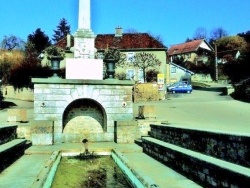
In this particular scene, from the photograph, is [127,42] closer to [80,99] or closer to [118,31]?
[118,31]

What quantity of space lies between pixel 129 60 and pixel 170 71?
12.1 m

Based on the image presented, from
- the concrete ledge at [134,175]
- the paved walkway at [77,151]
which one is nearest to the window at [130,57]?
the paved walkway at [77,151]

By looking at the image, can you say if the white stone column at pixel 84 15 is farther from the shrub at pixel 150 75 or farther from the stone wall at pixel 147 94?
the shrub at pixel 150 75

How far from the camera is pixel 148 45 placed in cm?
5334

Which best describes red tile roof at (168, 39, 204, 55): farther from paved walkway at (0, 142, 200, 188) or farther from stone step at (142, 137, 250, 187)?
stone step at (142, 137, 250, 187)

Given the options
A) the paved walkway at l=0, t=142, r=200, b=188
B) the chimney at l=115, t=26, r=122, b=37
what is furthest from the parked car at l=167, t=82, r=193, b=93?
the paved walkway at l=0, t=142, r=200, b=188

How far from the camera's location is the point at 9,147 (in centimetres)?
1016

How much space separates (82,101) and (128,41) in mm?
39325

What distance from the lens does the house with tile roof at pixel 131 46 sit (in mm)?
52344

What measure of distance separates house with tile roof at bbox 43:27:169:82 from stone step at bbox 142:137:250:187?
41198mm

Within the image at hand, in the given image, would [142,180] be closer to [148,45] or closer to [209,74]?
[148,45]

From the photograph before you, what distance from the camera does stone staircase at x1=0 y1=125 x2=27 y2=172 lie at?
30.6 ft

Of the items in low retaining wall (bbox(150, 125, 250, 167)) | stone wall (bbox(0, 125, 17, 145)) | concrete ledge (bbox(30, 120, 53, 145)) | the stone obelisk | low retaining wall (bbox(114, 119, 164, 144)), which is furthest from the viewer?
the stone obelisk

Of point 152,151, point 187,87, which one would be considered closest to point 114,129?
point 152,151
